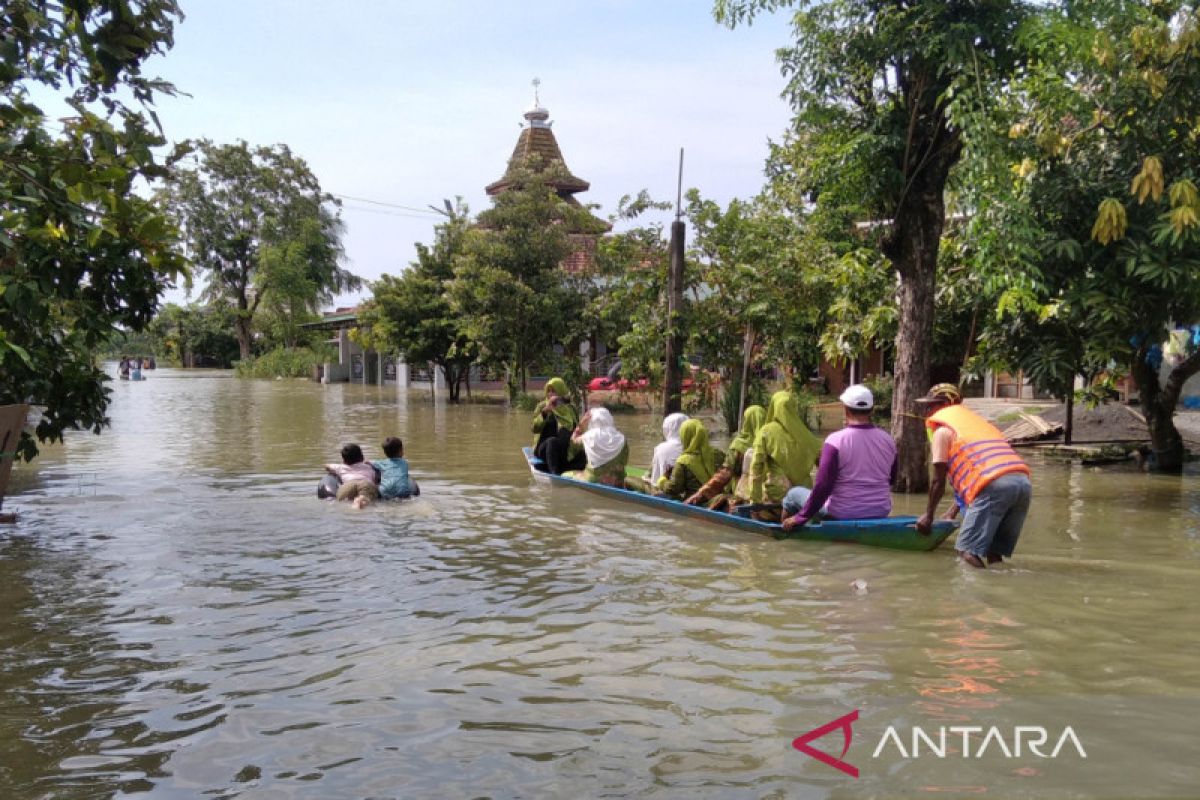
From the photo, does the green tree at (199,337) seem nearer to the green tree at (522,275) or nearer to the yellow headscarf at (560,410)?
the green tree at (522,275)

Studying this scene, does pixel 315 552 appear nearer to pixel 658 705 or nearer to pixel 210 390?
pixel 658 705

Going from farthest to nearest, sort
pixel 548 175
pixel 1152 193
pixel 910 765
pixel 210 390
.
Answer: pixel 210 390
pixel 548 175
pixel 1152 193
pixel 910 765

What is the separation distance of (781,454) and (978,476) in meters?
2.30

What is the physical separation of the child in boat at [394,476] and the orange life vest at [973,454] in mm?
6364

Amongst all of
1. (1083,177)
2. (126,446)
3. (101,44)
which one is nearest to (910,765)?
(101,44)

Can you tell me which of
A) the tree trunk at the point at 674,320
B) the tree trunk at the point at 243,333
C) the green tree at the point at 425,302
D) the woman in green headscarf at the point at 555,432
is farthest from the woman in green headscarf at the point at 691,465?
the tree trunk at the point at 243,333

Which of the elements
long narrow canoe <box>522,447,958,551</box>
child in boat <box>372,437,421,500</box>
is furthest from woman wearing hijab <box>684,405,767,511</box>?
child in boat <box>372,437,421,500</box>

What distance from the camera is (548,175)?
24422 mm

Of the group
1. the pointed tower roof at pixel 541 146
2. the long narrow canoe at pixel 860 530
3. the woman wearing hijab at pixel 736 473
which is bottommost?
the long narrow canoe at pixel 860 530

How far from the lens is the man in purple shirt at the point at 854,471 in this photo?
7.88 metres

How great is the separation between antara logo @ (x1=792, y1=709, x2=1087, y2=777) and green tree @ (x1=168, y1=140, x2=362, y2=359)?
54.7 metres

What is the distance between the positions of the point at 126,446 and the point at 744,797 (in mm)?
17258

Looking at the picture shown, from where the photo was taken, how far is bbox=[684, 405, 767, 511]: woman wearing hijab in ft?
30.9

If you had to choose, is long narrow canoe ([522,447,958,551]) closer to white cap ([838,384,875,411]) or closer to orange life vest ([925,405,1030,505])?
orange life vest ([925,405,1030,505])
